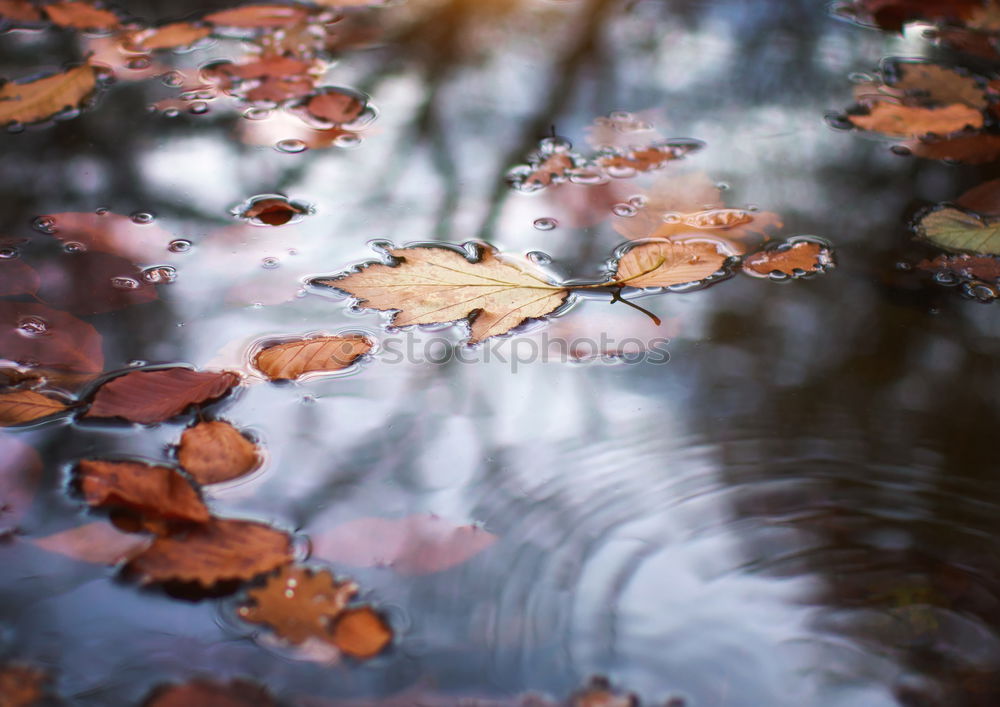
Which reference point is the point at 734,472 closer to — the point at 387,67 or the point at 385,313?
the point at 385,313

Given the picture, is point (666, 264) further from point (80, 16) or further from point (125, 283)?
point (80, 16)

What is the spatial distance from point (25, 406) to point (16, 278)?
0.87ft

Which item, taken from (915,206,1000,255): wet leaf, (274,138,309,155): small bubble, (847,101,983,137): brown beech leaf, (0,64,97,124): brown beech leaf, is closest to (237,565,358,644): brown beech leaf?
(274,138,309,155): small bubble

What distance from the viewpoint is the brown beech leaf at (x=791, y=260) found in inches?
46.2

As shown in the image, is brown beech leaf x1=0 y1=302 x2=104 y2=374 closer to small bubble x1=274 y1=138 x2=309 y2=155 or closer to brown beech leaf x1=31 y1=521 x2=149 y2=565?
brown beech leaf x1=31 y1=521 x2=149 y2=565

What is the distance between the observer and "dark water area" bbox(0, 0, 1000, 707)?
2.48 feet

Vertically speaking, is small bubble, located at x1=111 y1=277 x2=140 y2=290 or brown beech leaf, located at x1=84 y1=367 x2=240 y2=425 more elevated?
small bubble, located at x1=111 y1=277 x2=140 y2=290

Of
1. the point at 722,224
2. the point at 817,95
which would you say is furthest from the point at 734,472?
the point at 817,95

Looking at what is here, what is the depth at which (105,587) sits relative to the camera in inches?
31.1

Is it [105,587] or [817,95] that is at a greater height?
[817,95]

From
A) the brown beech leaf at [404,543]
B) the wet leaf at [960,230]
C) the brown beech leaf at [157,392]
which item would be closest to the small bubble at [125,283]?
the brown beech leaf at [157,392]

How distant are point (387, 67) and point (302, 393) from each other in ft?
3.08

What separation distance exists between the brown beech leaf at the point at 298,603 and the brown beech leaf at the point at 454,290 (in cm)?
38

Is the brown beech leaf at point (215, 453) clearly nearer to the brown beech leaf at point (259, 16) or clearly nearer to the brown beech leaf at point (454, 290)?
the brown beech leaf at point (454, 290)
